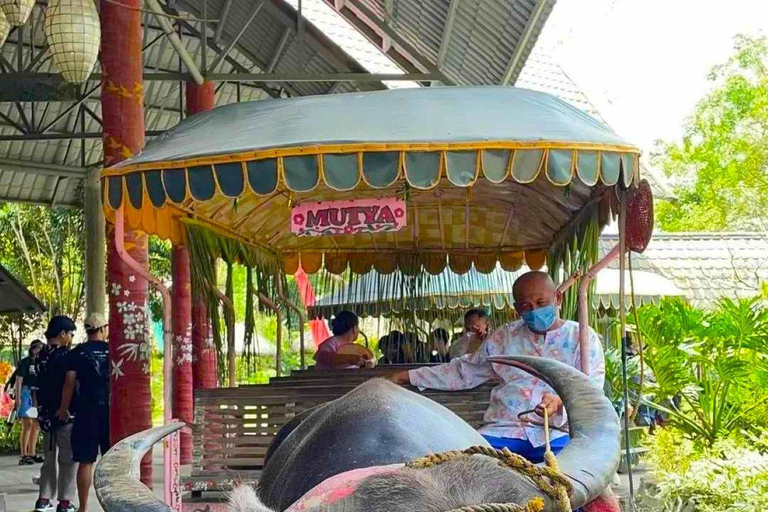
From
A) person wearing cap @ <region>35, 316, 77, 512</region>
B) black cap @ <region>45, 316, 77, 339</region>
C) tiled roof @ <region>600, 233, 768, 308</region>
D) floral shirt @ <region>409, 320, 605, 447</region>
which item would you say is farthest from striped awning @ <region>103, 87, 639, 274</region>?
tiled roof @ <region>600, 233, 768, 308</region>

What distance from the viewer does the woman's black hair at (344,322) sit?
8227 mm

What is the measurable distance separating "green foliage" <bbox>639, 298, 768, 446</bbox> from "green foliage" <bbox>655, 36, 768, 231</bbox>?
1220 cm

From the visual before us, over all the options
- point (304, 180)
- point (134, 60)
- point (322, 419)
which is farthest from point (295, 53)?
point (322, 419)

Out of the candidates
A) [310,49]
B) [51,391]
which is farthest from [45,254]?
[51,391]

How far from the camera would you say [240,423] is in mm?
5664

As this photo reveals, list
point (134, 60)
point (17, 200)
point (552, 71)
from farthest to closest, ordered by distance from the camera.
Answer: point (17, 200)
point (552, 71)
point (134, 60)

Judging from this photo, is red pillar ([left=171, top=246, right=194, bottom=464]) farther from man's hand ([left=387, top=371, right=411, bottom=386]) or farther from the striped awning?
man's hand ([left=387, top=371, right=411, bottom=386])

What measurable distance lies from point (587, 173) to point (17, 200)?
16690 millimetres

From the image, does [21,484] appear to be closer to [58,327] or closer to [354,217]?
[58,327]

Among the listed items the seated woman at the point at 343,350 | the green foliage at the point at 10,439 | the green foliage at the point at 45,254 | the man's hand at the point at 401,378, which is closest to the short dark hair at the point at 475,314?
the seated woman at the point at 343,350

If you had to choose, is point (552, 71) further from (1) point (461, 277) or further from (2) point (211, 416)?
(2) point (211, 416)

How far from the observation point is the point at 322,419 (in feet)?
11.7

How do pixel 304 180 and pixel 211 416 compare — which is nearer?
pixel 304 180

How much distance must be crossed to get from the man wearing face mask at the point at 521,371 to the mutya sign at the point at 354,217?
38.3 inches
